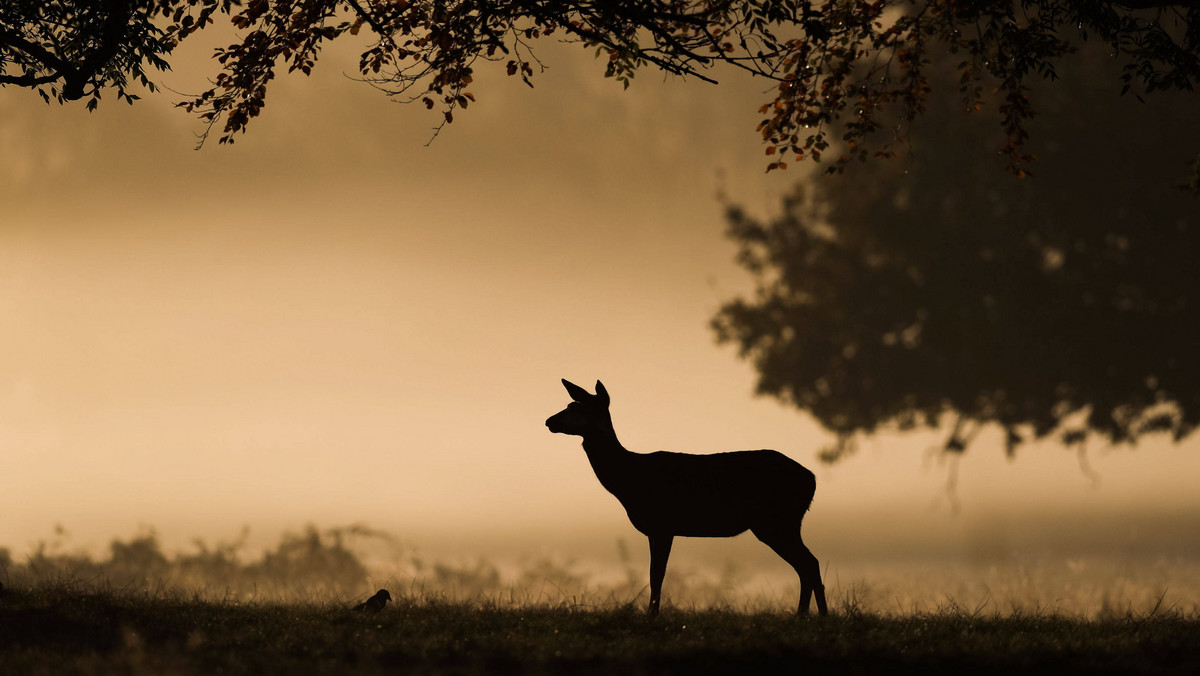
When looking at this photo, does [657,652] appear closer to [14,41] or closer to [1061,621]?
[1061,621]

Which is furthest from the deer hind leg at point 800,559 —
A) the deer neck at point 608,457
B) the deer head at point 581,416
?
the deer head at point 581,416

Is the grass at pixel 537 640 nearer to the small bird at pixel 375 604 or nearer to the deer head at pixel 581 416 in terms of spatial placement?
the small bird at pixel 375 604

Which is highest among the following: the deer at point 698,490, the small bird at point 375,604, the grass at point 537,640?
the deer at point 698,490

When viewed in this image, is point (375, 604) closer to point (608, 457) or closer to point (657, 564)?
point (608, 457)

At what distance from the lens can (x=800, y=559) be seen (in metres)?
12.7

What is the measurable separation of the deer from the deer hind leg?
1cm

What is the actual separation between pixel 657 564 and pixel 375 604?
3.17 m

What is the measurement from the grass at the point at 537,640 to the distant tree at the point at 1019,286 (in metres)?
13.1

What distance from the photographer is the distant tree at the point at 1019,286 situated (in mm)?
25641

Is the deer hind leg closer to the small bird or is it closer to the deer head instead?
the deer head

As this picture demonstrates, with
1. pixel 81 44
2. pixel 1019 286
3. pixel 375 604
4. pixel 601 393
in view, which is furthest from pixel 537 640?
pixel 1019 286

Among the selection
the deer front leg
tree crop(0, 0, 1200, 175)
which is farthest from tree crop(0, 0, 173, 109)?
the deer front leg

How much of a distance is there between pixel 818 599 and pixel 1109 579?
28.6 ft

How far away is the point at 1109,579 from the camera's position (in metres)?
18.8
